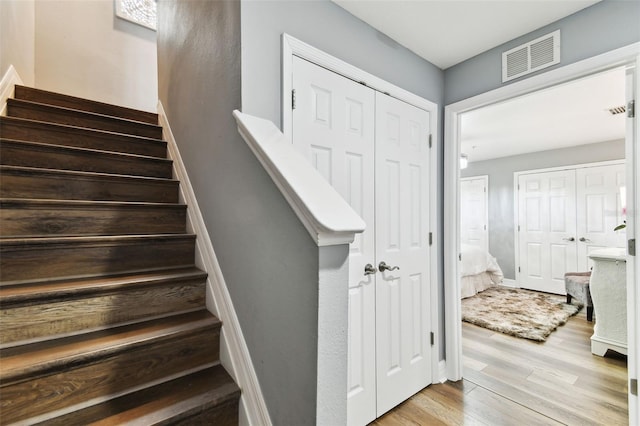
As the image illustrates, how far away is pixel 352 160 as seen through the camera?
1749 mm

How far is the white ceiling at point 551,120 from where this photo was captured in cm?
284

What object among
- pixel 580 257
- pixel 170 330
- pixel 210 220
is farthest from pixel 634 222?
pixel 580 257

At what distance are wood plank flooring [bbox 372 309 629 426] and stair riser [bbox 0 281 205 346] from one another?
4.51 ft

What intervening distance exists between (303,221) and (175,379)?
2.91 feet

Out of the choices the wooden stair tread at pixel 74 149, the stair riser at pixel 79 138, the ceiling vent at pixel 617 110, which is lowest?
the wooden stair tread at pixel 74 149

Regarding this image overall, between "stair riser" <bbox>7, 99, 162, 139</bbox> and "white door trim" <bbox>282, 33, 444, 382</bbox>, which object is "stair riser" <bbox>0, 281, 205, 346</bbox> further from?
"stair riser" <bbox>7, 99, 162, 139</bbox>

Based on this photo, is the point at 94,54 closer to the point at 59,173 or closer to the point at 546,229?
the point at 59,173

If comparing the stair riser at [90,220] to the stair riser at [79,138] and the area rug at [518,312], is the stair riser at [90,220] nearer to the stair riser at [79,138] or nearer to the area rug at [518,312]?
the stair riser at [79,138]

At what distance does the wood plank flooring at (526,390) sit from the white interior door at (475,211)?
3.19 metres

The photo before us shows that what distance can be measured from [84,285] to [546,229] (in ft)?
20.7

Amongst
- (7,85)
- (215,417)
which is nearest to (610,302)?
(215,417)

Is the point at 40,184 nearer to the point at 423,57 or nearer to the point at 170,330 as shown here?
the point at 170,330

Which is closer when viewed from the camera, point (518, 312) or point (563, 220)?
point (518, 312)

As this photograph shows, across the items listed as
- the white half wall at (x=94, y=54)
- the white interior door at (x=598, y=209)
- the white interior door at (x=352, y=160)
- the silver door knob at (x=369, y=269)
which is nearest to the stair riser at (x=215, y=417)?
the white interior door at (x=352, y=160)
